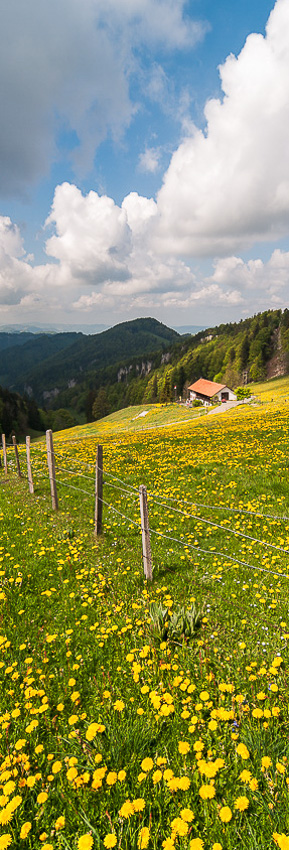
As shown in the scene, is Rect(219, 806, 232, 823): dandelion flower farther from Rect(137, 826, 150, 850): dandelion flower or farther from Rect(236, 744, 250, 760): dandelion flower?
Rect(137, 826, 150, 850): dandelion flower

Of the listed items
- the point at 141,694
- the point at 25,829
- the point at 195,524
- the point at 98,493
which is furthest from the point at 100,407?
the point at 25,829

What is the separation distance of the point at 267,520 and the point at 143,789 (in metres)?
7.12

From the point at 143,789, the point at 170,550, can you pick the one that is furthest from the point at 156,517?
the point at 143,789

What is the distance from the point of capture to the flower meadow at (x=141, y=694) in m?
2.94

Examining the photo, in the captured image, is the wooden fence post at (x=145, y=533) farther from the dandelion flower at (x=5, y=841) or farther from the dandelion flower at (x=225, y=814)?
the dandelion flower at (x=5, y=841)

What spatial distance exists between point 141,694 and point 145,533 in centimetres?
264

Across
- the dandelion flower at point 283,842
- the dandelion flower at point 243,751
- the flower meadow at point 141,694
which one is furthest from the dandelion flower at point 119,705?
the dandelion flower at point 283,842

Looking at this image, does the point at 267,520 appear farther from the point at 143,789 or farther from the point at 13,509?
the point at 13,509

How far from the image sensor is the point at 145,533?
657 cm

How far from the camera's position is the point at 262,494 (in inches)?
441

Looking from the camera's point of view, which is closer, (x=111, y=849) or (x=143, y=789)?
(x=111, y=849)

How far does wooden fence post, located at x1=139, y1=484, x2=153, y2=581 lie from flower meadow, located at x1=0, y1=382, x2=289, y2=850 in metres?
0.30

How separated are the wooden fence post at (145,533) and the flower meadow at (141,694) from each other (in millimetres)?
304

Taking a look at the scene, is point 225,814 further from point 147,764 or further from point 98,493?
point 98,493
